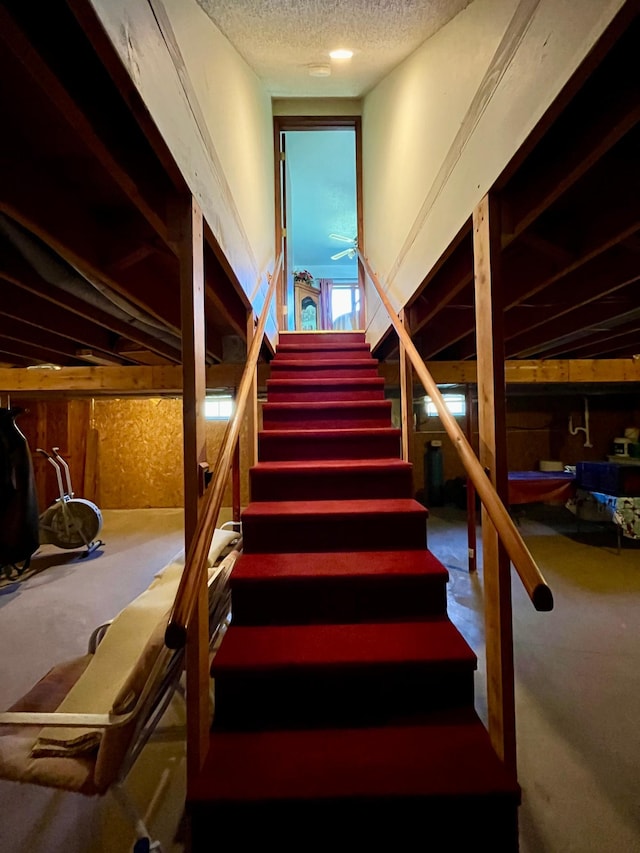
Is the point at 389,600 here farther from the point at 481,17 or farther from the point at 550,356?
the point at 550,356

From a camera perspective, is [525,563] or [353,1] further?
[353,1]

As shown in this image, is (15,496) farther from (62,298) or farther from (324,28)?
(324,28)

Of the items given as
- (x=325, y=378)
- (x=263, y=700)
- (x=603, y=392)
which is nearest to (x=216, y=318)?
(x=325, y=378)

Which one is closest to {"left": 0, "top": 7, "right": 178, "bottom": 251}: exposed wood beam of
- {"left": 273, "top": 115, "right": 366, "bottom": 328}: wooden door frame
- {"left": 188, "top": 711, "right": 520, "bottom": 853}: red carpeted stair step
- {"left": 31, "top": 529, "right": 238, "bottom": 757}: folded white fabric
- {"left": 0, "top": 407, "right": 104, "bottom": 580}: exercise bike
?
{"left": 31, "top": 529, "right": 238, "bottom": 757}: folded white fabric

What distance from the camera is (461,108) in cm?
169

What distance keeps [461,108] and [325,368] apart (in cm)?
200

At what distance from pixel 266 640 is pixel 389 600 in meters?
0.52

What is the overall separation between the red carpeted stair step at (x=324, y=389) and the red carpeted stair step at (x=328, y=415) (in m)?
0.23

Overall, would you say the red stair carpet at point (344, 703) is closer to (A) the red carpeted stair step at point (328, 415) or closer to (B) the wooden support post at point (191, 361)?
(B) the wooden support post at point (191, 361)

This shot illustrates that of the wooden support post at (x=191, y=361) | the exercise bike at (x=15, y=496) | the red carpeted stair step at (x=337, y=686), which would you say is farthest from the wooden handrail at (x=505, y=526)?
the exercise bike at (x=15, y=496)

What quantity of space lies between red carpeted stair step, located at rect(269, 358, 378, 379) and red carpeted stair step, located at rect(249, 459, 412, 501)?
1319 millimetres

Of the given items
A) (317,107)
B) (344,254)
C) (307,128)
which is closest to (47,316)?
(307,128)

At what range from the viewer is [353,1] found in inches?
84.4

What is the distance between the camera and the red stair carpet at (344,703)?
1115 millimetres
